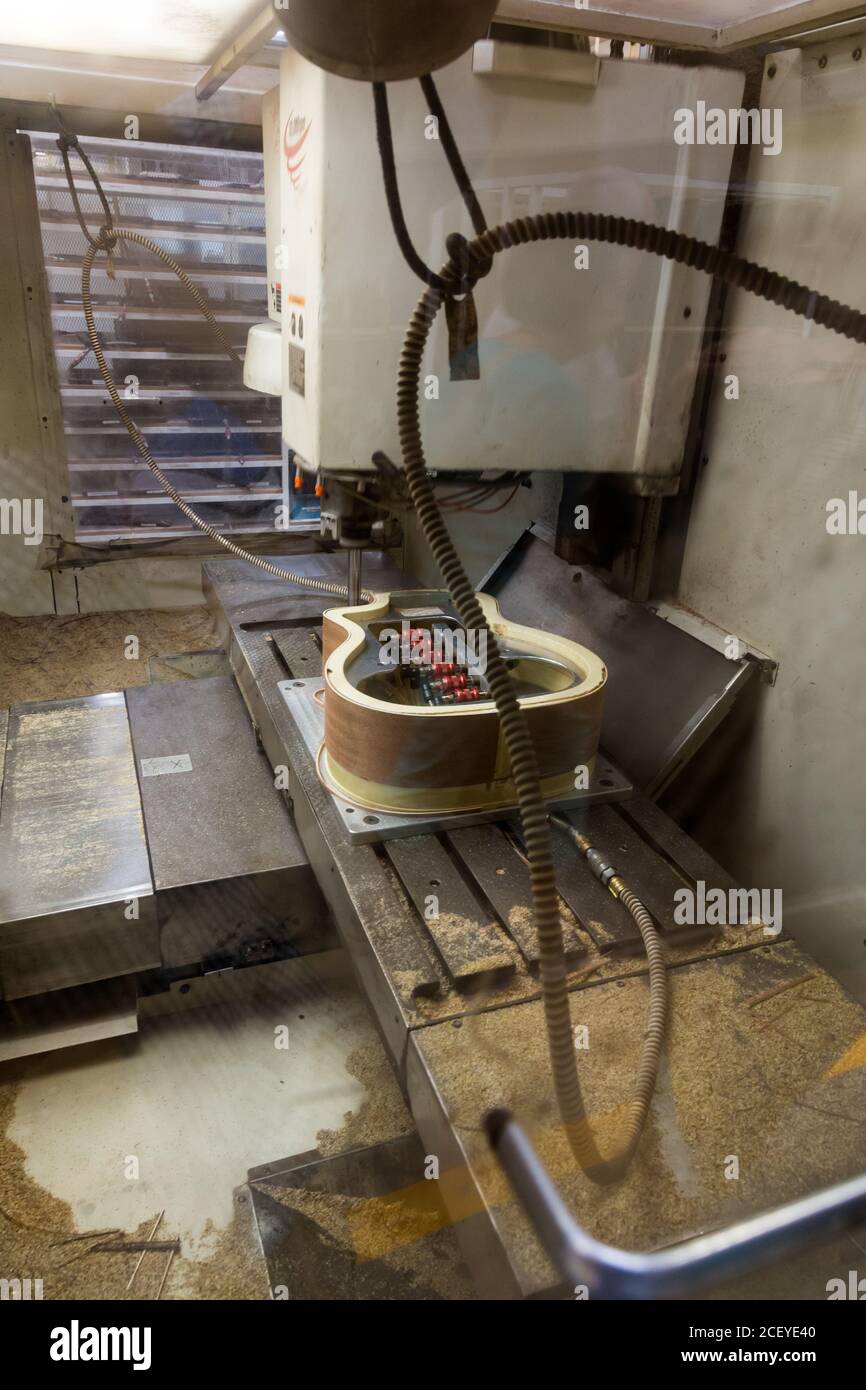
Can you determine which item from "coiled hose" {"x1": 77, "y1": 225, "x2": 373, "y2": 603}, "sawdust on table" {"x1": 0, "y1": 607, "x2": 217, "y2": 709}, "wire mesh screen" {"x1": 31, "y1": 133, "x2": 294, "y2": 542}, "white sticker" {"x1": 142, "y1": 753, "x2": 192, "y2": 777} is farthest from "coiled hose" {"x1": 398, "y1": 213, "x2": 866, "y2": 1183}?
"wire mesh screen" {"x1": 31, "y1": 133, "x2": 294, "y2": 542}

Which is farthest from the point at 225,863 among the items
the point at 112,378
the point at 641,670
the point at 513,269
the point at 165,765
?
the point at 112,378

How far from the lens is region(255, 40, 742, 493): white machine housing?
48.8 inches

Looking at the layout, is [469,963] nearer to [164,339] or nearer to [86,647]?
[86,647]

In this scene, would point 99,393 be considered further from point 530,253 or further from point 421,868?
point 421,868

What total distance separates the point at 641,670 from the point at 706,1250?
49.1 inches

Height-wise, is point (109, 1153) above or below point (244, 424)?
below

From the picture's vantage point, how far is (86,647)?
2.73 m

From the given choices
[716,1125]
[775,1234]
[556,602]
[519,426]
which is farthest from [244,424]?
[775,1234]

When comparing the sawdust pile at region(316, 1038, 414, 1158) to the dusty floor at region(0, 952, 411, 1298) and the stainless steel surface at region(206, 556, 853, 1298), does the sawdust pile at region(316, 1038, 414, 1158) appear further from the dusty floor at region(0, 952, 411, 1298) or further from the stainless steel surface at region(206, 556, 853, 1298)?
the stainless steel surface at region(206, 556, 853, 1298)

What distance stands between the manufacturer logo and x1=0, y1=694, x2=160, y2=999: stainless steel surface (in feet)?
3.65

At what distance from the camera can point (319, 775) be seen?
1442 millimetres

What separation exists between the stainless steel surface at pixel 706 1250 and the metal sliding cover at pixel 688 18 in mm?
1388

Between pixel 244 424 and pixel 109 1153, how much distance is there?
2142 millimetres

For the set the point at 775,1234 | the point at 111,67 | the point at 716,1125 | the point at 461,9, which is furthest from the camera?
the point at 111,67
